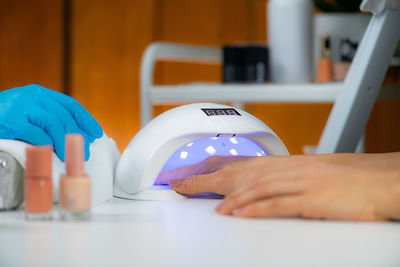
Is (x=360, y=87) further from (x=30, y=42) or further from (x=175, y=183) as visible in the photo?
(x=30, y=42)

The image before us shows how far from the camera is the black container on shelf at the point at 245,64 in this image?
4.27 feet

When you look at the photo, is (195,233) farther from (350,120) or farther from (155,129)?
(350,120)

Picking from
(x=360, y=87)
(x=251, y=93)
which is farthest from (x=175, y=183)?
(x=251, y=93)

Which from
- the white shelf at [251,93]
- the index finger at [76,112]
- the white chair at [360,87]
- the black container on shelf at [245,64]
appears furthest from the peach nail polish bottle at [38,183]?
the black container on shelf at [245,64]

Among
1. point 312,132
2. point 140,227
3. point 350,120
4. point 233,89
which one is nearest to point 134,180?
point 140,227

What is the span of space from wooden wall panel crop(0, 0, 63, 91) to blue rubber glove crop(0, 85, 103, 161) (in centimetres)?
244

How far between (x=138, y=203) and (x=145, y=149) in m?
0.06

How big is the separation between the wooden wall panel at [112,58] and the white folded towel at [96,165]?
7.77ft

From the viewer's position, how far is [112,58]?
117 inches

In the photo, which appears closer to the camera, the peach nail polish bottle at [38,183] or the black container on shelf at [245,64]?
the peach nail polish bottle at [38,183]

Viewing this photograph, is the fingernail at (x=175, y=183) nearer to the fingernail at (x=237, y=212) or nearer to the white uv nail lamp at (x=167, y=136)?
the white uv nail lamp at (x=167, y=136)

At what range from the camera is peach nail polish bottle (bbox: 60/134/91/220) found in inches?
17.2

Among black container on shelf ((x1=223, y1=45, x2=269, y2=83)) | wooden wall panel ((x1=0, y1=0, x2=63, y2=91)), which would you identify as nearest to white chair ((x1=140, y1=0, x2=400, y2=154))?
black container on shelf ((x1=223, y1=45, x2=269, y2=83))

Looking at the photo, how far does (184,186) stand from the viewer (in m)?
0.57
